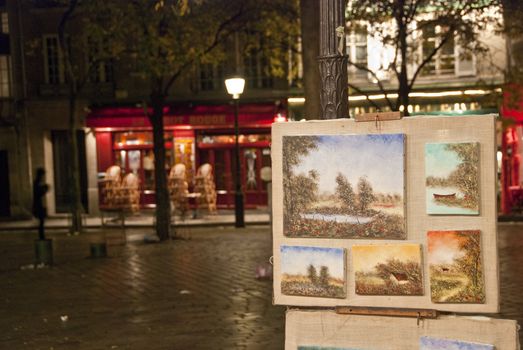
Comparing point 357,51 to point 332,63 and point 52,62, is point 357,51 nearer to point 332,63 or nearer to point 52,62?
point 52,62

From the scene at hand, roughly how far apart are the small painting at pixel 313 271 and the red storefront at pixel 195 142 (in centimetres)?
2233

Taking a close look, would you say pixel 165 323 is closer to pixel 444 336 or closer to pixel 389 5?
pixel 444 336

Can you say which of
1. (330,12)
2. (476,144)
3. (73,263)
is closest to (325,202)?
(476,144)

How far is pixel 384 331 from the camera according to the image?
3.21 metres

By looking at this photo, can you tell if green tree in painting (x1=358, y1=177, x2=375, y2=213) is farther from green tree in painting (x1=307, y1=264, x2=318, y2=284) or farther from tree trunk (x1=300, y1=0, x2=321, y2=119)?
tree trunk (x1=300, y1=0, x2=321, y2=119)

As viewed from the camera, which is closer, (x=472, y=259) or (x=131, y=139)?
(x=472, y=259)

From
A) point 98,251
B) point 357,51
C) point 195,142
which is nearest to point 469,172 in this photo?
point 98,251

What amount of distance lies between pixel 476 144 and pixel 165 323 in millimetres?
6548

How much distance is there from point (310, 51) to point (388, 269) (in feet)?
21.8

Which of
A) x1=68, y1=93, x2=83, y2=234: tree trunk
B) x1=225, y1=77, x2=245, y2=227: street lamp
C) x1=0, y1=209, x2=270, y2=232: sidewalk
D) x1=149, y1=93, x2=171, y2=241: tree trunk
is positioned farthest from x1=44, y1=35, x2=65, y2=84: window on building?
x1=149, y1=93, x2=171, y2=241: tree trunk

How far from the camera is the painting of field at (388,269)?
10.2 feet

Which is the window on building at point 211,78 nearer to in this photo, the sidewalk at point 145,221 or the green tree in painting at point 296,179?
the sidewalk at point 145,221

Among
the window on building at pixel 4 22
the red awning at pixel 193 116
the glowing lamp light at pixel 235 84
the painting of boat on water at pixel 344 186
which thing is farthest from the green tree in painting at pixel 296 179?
the window on building at pixel 4 22

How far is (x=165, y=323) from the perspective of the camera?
8.83m
